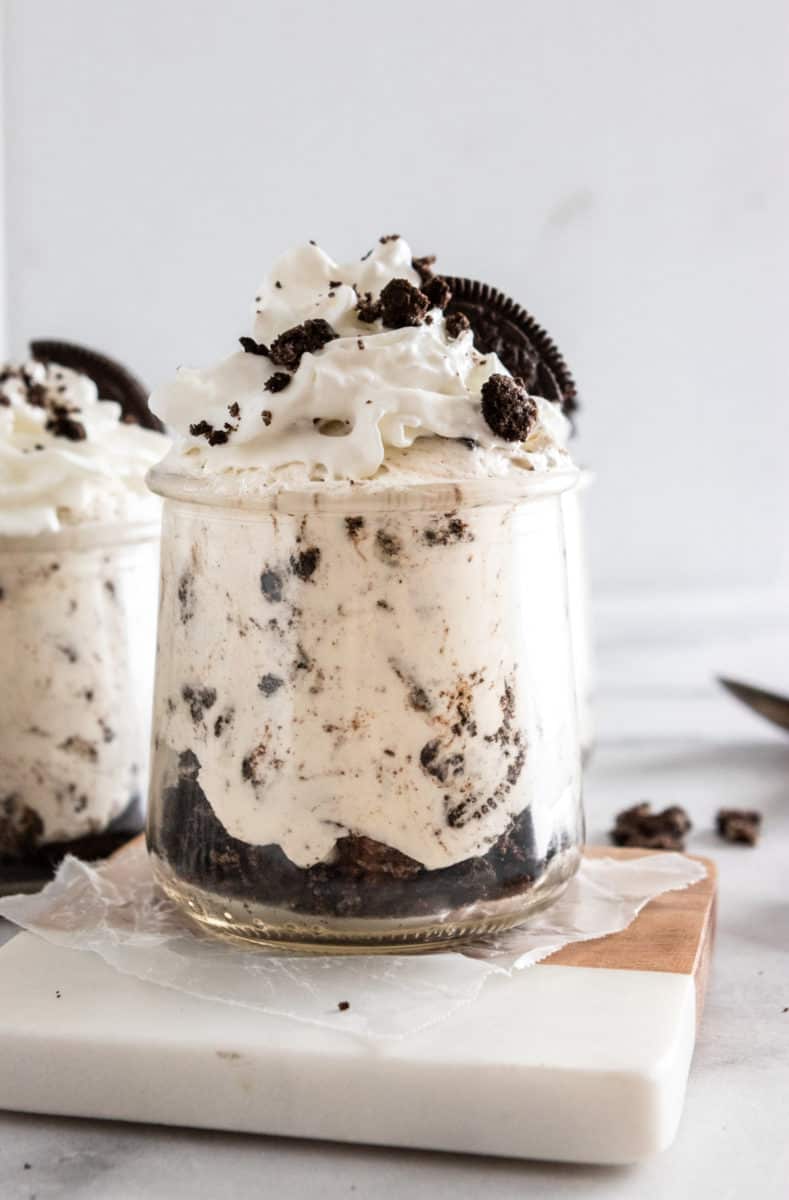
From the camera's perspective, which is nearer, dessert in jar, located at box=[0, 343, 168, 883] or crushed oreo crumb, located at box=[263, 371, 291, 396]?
crushed oreo crumb, located at box=[263, 371, 291, 396]

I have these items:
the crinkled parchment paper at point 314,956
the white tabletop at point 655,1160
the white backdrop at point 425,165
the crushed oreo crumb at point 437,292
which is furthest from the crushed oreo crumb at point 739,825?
the white backdrop at point 425,165

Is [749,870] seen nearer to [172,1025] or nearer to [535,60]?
[172,1025]

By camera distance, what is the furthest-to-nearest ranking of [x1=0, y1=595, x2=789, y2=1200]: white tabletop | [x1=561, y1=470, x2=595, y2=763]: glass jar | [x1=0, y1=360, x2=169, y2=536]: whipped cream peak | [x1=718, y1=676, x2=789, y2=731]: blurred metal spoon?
1. [x1=718, y1=676, x2=789, y2=731]: blurred metal spoon
2. [x1=561, y1=470, x2=595, y2=763]: glass jar
3. [x1=0, y1=360, x2=169, y2=536]: whipped cream peak
4. [x1=0, y1=595, x2=789, y2=1200]: white tabletop

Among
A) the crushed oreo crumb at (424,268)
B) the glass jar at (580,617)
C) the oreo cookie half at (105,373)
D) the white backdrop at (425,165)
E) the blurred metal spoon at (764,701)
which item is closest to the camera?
the crushed oreo crumb at (424,268)

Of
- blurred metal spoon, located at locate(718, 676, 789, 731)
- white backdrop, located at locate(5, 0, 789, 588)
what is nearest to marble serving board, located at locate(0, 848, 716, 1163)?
blurred metal spoon, located at locate(718, 676, 789, 731)

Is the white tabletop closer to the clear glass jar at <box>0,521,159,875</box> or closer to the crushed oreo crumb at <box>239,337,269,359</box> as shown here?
the clear glass jar at <box>0,521,159,875</box>

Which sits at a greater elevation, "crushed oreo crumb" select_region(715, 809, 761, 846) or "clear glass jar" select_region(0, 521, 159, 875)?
"clear glass jar" select_region(0, 521, 159, 875)

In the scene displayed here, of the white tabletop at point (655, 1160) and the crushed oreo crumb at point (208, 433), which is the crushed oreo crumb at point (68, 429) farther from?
the white tabletop at point (655, 1160)
